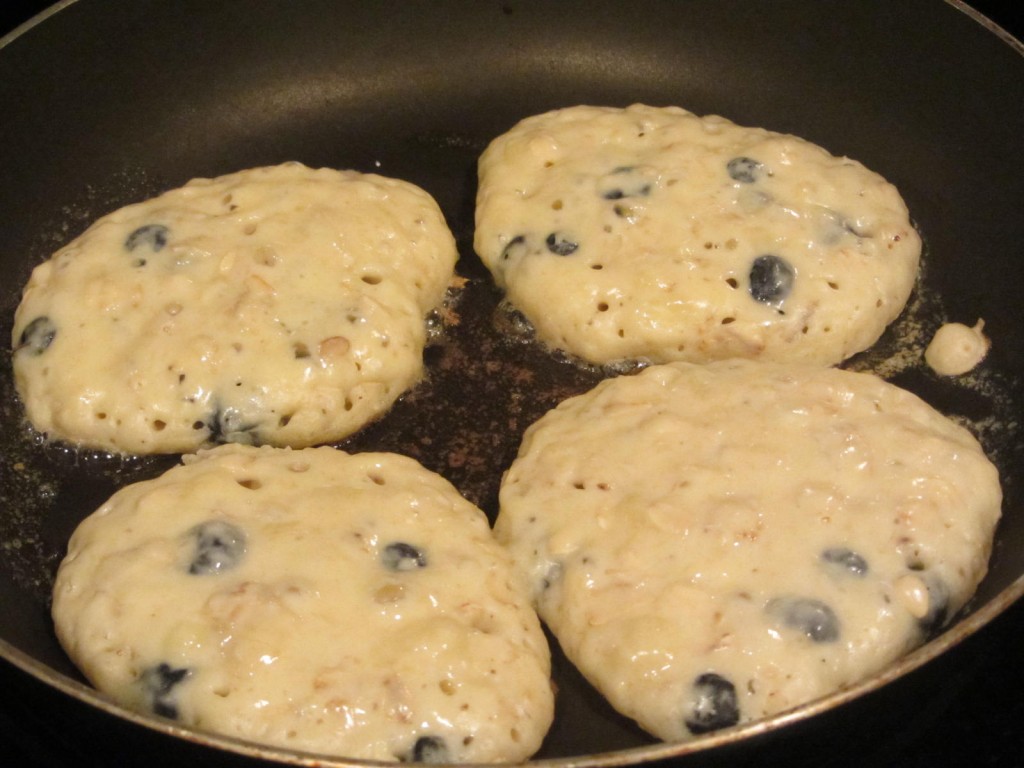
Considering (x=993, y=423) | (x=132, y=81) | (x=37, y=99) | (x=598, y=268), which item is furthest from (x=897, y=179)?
(x=37, y=99)

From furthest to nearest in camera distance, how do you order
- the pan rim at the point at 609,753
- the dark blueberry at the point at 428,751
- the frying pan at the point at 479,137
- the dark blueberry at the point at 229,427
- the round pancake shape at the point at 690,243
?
the round pancake shape at the point at 690,243 < the dark blueberry at the point at 229,427 < the frying pan at the point at 479,137 < the dark blueberry at the point at 428,751 < the pan rim at the point at 609,753

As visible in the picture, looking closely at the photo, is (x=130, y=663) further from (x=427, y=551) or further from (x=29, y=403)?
(x=29, y=403)

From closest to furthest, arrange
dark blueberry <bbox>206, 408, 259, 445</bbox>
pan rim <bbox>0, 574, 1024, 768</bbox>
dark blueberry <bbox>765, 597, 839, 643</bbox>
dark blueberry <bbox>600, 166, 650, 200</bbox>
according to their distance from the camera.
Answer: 1. pan rim <bbox>0, 574, 1024, 768</bbox>
2. dark blueberry <bbox>765, 597, 839, 643</bbox>
3. dark blueberry <bbox>206, 408, 259, 445</bbox>
4. dark blueberry <bbox>600, 166, 650, 200</bbox>

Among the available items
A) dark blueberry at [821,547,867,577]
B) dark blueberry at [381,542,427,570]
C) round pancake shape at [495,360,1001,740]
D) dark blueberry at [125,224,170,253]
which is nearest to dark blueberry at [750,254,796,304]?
round pancake shape at [495,360,1001,740]

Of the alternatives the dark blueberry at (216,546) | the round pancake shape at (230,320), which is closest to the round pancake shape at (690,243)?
the round pancake shape at (230,320)

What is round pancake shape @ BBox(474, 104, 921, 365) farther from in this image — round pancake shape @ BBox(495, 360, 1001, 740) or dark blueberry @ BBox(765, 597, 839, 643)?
dark blueberry @ BBox(765, 597, 839, 643)

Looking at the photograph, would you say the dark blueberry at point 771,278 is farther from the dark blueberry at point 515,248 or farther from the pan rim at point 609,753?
the pan rim at point 609,753

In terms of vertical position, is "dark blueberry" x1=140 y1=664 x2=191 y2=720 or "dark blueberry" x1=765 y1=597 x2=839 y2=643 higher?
"dark blueberry" x1=765 y1=597 x2=839 y2=643
